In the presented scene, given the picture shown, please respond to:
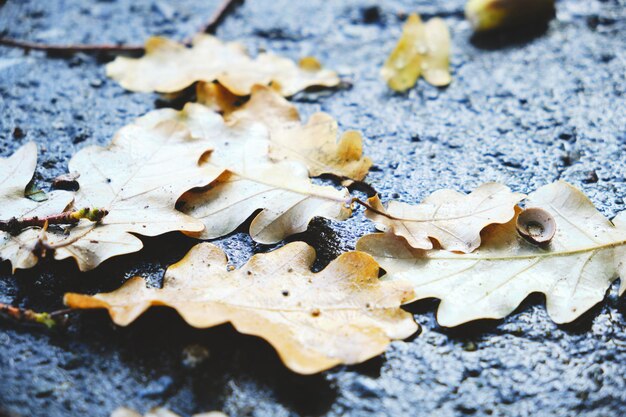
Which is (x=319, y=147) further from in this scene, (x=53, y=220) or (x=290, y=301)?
(x=53, y=220)

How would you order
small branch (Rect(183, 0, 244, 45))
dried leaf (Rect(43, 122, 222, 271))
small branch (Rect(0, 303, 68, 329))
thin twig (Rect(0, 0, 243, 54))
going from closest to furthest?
small branch (Rect(0, 303, 68, 329)), dried leaf (Rect(43, 122, 222, 271)), thin twig (Rect(0, 0, 243, 54)), small branch (Rect(183, 0, 244, 45))

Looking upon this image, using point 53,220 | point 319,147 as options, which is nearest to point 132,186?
point 53,220

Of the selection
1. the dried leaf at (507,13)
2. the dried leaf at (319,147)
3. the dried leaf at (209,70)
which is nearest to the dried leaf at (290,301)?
the dried leaf at (319,147)

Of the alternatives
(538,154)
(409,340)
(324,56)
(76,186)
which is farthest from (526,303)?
(324,56)

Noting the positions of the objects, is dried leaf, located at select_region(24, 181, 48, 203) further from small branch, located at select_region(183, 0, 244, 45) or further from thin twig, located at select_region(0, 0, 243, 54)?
small branch, located at select_region(183, 0, 244, 45)

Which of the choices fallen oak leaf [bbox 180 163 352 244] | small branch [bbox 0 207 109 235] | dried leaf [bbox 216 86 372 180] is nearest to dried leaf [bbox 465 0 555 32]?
dried leaf [bbox 216 86 372 180]

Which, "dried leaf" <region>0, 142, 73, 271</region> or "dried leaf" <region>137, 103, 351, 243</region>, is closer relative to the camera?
"dried leaf" <region>0, 142, 73, 271</region>

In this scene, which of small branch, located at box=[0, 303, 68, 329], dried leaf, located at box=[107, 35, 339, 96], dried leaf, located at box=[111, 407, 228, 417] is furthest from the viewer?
dried leaf, located at box=[107, 35, 339, 96]
